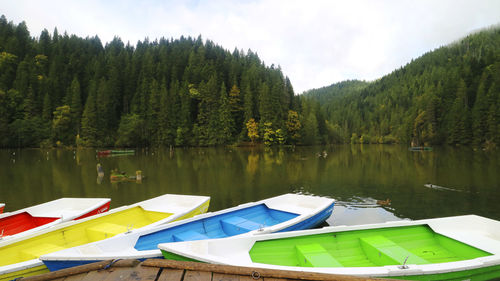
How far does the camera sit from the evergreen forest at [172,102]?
2803 inches

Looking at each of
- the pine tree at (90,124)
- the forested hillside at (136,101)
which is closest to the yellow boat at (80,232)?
the forested hillside at (136,101)

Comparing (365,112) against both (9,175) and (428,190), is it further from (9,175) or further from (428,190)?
(9,175)

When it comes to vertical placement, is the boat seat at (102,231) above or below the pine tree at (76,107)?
below

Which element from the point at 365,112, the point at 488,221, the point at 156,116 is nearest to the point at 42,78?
the point at 156,116

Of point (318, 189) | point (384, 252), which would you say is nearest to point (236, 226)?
point (384, 252)

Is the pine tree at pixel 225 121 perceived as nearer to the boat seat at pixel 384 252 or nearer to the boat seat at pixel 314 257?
the boat seat at pixel 384 252

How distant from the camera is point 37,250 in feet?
20.2

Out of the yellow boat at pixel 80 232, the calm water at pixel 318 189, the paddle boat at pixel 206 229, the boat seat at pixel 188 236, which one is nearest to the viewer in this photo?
the paddle boat at pixel 206 229

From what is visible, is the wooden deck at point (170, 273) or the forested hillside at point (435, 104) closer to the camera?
the wooden deck at point (170, 273)

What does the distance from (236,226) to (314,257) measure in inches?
110

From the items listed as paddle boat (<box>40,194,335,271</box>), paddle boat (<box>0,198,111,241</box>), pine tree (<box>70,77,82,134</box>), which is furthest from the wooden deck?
pine tree (<box>70,77,82,134</box>)

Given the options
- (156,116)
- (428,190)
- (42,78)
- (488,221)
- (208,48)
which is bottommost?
(428,190)

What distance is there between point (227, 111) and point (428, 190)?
60.8 meters

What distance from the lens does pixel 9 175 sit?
79.4 feet
